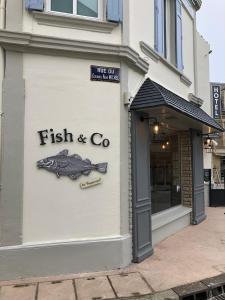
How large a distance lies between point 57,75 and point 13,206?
2406 mm

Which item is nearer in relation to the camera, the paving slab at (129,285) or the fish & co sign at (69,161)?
the paving slab at (129,285)

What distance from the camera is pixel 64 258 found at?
6172 millimetres

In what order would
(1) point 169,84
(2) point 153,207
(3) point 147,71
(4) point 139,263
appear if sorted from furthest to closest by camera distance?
(1) point 169,84
(2) point 153,207
(3) point 147,71
(4) point 139,263

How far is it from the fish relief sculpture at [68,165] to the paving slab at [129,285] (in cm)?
187

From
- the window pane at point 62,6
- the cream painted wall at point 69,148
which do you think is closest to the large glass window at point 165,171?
the cream painted wall at point 69,148

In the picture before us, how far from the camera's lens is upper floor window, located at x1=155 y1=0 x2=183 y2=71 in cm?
887

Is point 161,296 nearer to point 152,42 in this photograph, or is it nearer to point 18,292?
point 18,292

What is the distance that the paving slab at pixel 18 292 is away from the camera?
516 centimetres

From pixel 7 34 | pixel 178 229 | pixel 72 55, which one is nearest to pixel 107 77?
pixel 72 55

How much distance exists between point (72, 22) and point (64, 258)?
4.21 m

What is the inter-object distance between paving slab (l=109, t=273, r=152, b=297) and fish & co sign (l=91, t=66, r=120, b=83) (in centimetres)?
352

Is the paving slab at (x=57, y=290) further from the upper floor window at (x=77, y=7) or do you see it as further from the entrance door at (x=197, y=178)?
the entrance door at (x=197, y=178)

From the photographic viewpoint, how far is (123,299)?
16.9ft

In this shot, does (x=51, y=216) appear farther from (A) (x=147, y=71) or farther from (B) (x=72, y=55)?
(A) (x=147, y=71)
